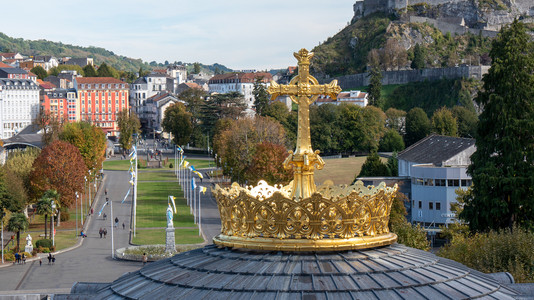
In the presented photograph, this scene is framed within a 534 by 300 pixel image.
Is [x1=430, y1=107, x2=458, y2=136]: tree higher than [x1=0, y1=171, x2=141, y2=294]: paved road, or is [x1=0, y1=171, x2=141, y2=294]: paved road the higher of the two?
[x1=430, y1=107, x2=458, y2=136]: tree

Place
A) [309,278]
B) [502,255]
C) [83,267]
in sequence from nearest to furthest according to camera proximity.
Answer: [309,278], [502,255], [83,267]

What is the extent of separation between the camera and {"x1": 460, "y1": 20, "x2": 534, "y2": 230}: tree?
48.7 m

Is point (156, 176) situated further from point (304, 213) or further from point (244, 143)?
point (304, 213)

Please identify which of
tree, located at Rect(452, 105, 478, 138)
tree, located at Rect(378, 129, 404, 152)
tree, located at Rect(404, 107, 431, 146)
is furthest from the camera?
tree, located at Rect(404, 107, 431, 146)

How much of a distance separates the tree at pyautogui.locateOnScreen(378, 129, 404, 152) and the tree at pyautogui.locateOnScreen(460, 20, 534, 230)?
109 m

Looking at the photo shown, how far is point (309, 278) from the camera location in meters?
11.9

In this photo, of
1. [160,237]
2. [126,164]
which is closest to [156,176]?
[126,164]

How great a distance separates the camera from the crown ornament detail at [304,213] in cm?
1262

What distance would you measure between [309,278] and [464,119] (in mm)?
160297

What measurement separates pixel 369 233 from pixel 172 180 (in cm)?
12946

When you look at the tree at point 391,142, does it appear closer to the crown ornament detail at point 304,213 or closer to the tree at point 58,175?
the tree at point 58,175

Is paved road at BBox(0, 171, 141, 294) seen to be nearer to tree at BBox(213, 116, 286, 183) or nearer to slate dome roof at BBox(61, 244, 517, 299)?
tree at BBox(213, 116, 286, 183)

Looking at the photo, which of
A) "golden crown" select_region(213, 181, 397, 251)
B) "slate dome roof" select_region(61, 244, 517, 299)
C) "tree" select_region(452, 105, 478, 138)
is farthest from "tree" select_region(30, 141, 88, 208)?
"golden crown" select_region(213, 181, 397, 251)

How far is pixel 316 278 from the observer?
38.9 ft
